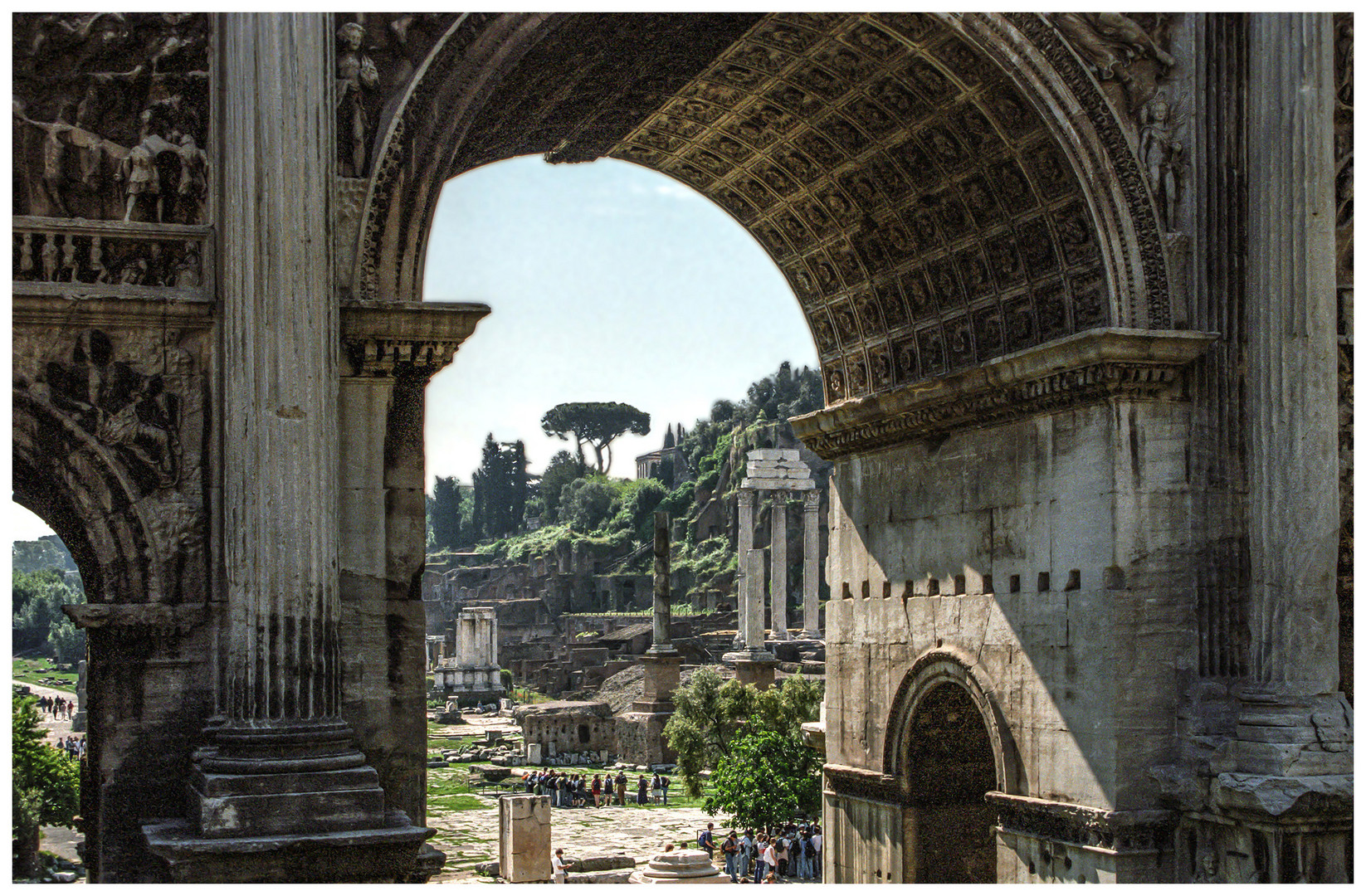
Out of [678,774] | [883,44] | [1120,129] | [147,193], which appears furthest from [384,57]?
[678,774]

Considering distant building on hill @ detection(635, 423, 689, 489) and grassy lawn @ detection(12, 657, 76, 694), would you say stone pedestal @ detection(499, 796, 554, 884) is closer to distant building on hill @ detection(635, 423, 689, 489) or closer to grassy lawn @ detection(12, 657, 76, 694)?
grassy lawn @ detection(12, 657, 76, 694)

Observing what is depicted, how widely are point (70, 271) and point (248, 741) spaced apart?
2960mm

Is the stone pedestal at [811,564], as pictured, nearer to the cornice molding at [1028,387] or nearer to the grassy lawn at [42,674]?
the grassy lawn at [42,674]

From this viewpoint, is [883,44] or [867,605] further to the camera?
[867,605]

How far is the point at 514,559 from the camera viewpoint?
388 ft

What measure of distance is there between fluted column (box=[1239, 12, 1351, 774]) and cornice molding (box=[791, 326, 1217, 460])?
64 centimetres

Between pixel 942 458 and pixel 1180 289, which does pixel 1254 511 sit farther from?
pixel 942 458

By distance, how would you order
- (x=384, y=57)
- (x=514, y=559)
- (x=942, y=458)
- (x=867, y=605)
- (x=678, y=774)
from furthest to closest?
(x=514, y=559) < (x=678, y=774) < (x=867, y=605) < (x=942, y=458) < (x=384, y=57)

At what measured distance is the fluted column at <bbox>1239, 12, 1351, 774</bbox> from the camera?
1148 centimetres

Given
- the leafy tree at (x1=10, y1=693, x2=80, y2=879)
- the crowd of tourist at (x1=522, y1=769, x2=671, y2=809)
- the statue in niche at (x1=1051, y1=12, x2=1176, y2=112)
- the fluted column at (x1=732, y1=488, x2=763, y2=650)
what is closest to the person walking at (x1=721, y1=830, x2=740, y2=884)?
the leafy tree at (x1=10, y1=693, x2=80, y2=879)

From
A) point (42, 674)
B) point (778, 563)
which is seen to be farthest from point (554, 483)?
point (778, 563)

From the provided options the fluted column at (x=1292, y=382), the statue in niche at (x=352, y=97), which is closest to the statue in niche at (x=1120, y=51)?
the fluted column at (x=1292, y=382)

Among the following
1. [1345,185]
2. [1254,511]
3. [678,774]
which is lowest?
[678,774]

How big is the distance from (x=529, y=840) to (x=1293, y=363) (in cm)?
1716
